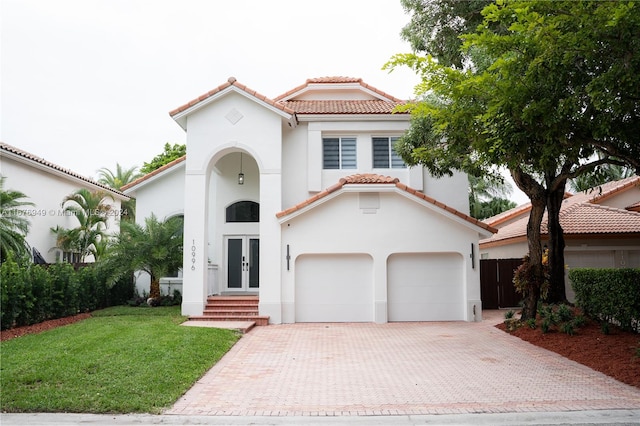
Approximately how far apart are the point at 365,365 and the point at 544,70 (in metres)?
6.36

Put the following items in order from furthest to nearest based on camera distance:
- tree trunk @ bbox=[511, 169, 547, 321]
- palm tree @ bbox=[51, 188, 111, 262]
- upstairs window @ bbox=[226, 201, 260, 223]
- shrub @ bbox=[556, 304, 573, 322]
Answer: palm tree @ bbox=[51, 188, 111, 262] < upstairs window @ bbox=[226, 201, 260, 223] < tree trunk @ bbox=[511, 169, 547, 321] < shrub @ bbox=[556, 304, 573, 322]

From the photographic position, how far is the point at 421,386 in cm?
811

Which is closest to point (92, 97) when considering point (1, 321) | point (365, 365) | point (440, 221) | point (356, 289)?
point (1, 321)

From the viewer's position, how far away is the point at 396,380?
28.0ft

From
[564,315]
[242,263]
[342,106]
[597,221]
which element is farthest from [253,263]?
[597,221]

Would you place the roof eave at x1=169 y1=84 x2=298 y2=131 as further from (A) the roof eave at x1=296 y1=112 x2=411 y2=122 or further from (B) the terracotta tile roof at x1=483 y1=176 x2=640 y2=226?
(B) the terracotta tile roof at x1=483 y1=176 x2=640 y2=226

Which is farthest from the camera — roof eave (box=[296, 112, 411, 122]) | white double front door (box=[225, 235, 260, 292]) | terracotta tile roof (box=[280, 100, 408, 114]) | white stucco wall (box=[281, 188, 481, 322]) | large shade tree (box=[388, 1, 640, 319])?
white double front door (box=[225, 235, 260, 292])

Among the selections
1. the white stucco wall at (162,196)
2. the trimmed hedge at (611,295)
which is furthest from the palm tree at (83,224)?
the trimmed hedge at (611,295)

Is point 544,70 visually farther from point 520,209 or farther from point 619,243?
point 520,209

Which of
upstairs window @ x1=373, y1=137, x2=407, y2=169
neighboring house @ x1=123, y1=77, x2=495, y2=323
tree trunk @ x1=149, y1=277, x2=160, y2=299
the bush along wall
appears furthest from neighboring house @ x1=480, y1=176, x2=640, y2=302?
the bush along wall

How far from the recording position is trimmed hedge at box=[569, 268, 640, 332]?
36.9ft

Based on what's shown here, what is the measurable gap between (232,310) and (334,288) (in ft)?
11.1

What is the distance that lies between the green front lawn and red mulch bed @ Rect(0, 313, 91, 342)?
0.51 meters

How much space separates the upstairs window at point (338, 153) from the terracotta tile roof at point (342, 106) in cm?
109
